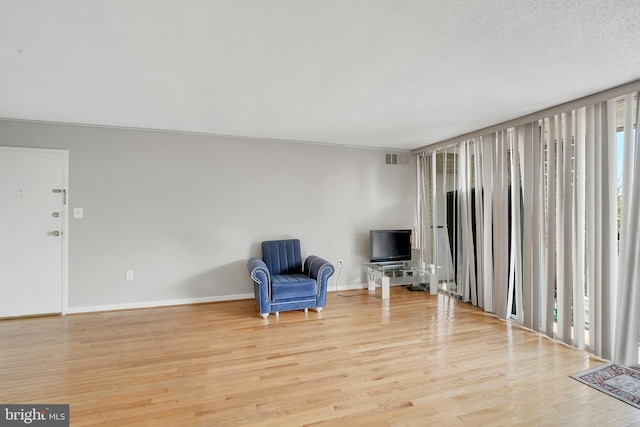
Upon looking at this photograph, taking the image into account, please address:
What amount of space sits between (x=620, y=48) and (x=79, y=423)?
422 cm

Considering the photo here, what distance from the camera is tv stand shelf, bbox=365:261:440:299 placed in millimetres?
4391

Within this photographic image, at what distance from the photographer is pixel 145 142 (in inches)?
154

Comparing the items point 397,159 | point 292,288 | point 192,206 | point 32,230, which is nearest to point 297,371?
point 292,288

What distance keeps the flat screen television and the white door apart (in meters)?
4.26

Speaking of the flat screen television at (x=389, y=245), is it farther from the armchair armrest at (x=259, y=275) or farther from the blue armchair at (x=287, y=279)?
the armchair armrest at (x=259, y=275)

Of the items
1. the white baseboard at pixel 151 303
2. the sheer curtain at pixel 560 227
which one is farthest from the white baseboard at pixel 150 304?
the sheer curtain at pixel 560 227

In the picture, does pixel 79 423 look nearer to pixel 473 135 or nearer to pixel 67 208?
pixel 67 208

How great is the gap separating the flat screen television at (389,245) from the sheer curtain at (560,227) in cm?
94

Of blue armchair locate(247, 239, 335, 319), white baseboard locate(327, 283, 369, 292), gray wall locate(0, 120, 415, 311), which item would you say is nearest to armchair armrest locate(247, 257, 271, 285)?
blue armchair locate(247, 239, 335, 319)

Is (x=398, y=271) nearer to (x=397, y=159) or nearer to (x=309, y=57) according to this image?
(x=397, y=159)

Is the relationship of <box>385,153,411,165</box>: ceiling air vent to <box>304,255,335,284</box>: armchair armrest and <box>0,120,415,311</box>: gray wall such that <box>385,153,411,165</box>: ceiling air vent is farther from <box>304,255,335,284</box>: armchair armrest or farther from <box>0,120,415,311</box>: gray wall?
<box>304,255,335,284</box>: armchair armrest

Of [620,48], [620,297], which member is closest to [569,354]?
[620,297]

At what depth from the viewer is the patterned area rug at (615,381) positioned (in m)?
2.08

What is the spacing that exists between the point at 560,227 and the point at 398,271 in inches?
84.0
